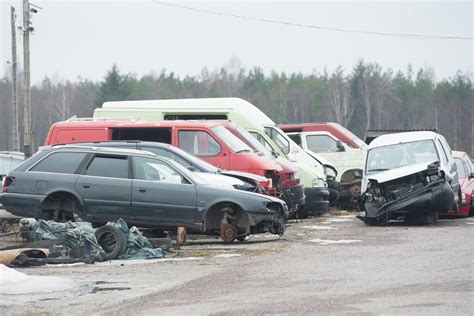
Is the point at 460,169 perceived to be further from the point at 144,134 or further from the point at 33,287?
the point at 33,287

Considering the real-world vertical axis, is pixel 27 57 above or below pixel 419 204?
above

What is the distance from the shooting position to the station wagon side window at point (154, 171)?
17344 mm

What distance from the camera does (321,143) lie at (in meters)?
29.2

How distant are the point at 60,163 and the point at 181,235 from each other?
2444 millimetres

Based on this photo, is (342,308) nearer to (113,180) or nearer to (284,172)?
(113,180)

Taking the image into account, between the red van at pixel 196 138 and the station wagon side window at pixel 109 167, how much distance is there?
11.1ft

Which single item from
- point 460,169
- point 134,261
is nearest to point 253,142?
point 460,169

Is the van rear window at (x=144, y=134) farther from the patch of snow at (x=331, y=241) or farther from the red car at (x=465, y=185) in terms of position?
the red car at (x=465, y=185)

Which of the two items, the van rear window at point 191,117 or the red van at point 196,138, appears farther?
the van rear window at point 191,117

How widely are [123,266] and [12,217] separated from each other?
5.37 m

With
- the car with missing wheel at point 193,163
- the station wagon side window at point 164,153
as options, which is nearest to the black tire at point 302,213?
the car with missing wheel at point 193,163

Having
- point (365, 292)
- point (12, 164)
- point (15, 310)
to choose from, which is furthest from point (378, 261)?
point (12, 164)

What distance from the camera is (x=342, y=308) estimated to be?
9969 mm

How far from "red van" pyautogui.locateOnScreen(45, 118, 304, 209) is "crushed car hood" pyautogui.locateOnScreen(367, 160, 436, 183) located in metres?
1.63
